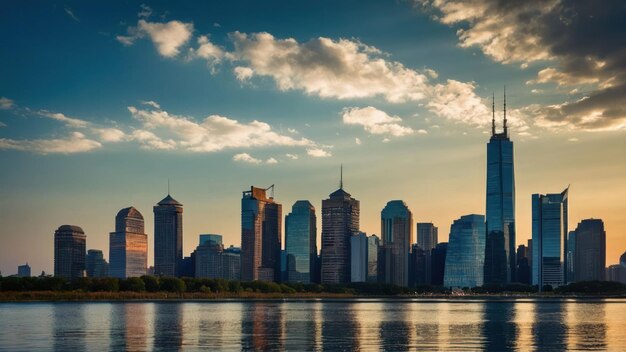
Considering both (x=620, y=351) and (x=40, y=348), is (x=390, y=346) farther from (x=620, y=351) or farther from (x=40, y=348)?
(x=40, y=348)

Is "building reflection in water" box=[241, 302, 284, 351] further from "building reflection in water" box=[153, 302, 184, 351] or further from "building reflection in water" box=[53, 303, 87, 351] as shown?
"building reflection in water" box=[53, 303, 87, 351]

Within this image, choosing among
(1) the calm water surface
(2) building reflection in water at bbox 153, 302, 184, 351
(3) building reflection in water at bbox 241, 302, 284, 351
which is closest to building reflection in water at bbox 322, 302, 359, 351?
(1) the calm water surface

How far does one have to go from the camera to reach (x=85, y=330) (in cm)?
11262

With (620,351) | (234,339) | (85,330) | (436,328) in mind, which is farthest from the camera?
(436,328)

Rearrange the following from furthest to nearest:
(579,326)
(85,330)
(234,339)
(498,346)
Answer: (579,326) → (85,330) → (234,339) → (498,346)

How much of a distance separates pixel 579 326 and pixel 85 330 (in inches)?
3093

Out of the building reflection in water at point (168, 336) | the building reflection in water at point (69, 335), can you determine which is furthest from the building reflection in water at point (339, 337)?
the building reflection in water at point (69, 335)

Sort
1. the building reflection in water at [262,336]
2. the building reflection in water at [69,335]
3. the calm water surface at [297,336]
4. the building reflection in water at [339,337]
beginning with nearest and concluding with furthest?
the building reflection in water at [69,335]
the building reflection in water at [339,337]
the building reflection in water at [262,336]
the calm water surface at [297,336]

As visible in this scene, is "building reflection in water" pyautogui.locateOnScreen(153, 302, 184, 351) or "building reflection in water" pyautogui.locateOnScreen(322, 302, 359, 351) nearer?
"building reflection in water" pyautogui.locateOnScreen(153, 302, 184, 351)

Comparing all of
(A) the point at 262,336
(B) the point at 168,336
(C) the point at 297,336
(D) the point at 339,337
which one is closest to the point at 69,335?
(B) the point at 168,336

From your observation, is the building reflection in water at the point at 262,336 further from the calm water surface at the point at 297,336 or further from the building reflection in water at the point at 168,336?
the building reflection in water at the point at 168,336

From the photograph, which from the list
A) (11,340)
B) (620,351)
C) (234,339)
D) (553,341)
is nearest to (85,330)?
(11,340)

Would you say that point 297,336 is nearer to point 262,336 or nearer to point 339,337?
point 262,336

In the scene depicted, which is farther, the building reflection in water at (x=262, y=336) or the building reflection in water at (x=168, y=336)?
the building reflection in water at (x=262, y=336)
